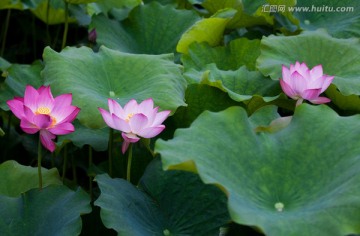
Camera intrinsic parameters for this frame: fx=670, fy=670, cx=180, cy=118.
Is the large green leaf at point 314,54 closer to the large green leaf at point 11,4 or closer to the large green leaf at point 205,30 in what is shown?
the large green leaf at point 205,30

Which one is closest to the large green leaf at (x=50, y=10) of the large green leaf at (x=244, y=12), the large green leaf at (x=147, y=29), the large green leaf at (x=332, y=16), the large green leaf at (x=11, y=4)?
the large green leaf at (x=11, y=4)

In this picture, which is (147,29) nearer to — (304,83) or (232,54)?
(232,54)

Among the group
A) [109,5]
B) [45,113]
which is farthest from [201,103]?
[109,5]

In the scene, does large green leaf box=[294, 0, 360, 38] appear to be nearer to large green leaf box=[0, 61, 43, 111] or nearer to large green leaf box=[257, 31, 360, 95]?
large green leaf box=[257, 31, 360, 95]

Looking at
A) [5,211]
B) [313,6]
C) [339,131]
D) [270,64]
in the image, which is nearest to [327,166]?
[339,131]

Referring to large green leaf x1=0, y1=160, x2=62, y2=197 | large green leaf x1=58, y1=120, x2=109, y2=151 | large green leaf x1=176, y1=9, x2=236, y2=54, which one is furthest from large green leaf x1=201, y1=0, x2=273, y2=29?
large green leaf x1=0, y1=160, x2=62, y2=197

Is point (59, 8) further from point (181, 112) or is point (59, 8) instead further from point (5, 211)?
point (5, 211)
